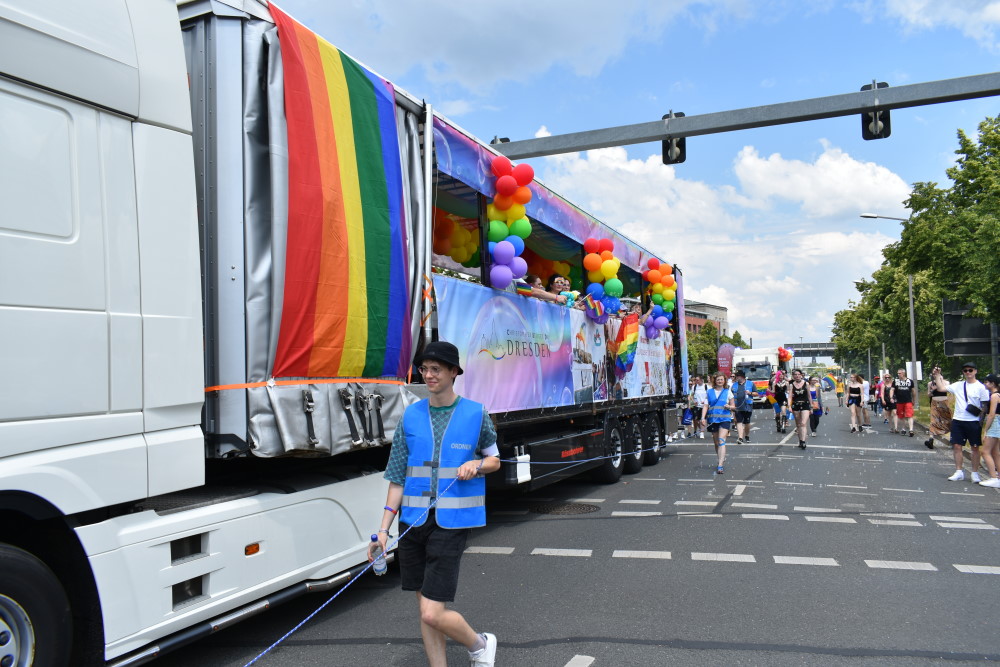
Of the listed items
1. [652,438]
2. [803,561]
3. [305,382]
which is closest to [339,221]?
[305,382]

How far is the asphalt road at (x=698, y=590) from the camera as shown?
4.55 metres

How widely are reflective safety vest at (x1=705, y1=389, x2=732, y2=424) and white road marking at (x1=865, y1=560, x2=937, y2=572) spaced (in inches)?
254

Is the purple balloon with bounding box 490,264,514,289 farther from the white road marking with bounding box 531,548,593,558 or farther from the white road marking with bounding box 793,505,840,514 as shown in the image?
the white road marking with bounding box 793,505,840,514

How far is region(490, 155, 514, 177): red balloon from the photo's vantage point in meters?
7.78

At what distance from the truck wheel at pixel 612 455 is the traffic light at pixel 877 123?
18.3 ft

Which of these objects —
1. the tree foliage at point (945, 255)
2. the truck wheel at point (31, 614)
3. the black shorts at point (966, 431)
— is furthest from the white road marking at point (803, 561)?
the tree foliage at point (945, 255)

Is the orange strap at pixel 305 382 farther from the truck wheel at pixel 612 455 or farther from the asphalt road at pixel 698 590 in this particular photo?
the truck wheel at pixel 612 455

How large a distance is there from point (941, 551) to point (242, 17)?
7.01 m

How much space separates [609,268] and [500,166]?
11.1ft

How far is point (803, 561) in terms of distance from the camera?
22.0ft

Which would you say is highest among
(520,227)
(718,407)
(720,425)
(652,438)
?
(520,227)

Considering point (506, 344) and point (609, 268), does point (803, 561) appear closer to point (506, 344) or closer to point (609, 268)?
point (506, 344)

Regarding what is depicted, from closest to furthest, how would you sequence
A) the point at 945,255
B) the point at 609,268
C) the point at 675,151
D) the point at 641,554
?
the point at 641,554, the point at 609,268, the point at 675,151, the point at 945,255

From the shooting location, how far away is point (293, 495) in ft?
15.2
